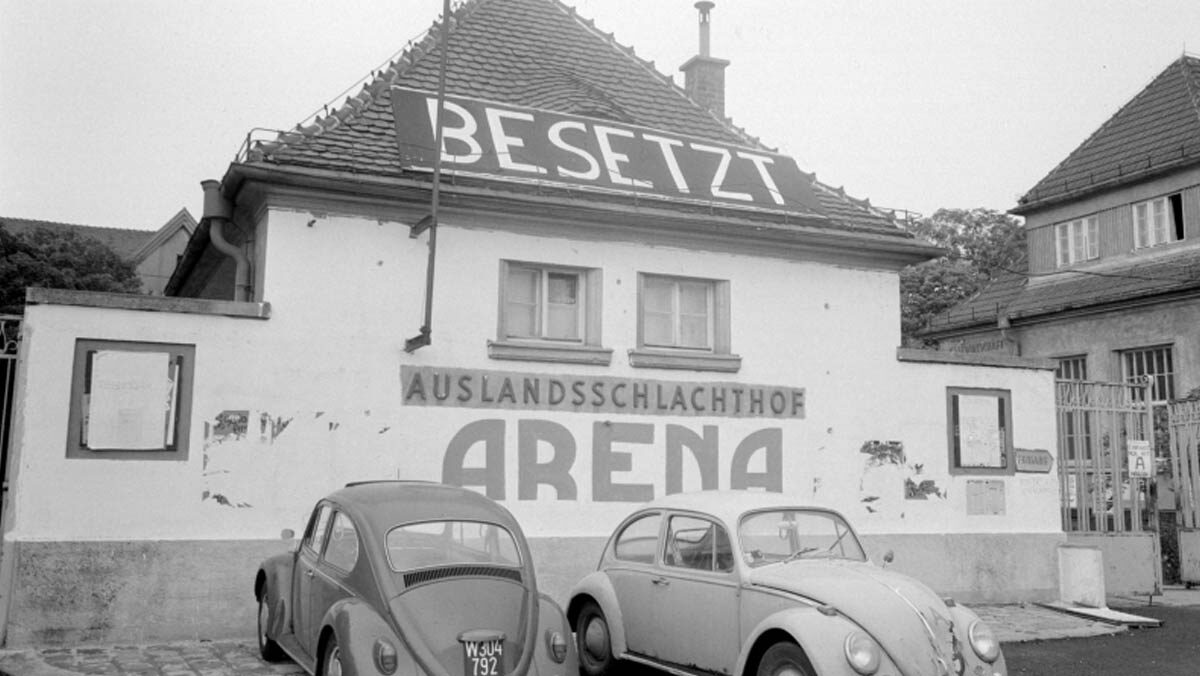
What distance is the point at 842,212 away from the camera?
46.4 ft

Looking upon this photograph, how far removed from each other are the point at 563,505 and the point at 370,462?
86.8 inches

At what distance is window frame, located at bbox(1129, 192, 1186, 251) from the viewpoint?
24.0 metres

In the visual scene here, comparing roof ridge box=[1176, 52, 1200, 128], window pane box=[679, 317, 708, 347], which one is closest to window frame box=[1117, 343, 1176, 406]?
roof ridge box=[1176, 52, 1200, 128]

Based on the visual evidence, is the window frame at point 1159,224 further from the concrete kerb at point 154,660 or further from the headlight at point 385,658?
the headlight at point 385,658

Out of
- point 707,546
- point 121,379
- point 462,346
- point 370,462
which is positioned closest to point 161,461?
point 121,379

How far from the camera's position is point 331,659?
699 centimetres

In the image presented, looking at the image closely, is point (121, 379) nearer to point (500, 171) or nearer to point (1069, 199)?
point (500, 171)

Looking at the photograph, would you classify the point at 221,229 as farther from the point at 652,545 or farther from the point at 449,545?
the point at 652,545

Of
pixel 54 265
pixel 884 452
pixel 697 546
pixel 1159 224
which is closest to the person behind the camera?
pixel 697 546

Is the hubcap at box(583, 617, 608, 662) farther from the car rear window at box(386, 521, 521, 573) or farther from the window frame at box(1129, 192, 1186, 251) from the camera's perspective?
the window frame at box(1129, 192, 1186, 251)

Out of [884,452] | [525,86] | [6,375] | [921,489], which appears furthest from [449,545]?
[525,86]

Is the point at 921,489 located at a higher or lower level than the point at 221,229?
lower

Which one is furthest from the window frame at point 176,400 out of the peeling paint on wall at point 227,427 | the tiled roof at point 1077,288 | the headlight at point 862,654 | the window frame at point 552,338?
the tiled roof at point 1077,288

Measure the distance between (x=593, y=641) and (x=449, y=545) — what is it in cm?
200
